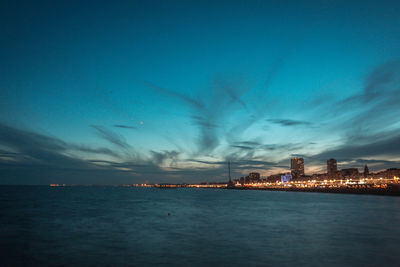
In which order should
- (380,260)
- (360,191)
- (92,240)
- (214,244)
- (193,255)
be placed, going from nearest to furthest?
(380,260) → (193,255) → (214,244) → (92,240) → (360,191)

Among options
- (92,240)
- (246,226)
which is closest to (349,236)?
(246,226)

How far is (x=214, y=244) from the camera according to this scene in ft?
98.4

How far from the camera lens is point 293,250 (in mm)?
26859

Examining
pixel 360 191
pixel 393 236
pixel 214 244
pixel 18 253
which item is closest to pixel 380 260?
pixel 393 236

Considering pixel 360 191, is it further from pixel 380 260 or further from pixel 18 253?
pixel 18 253

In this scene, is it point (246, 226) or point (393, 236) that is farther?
point (246, 226)

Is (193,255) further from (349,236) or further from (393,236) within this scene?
(393,236)

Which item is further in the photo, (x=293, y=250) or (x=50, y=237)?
(x=50, y=237)

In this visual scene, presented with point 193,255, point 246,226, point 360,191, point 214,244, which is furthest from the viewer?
point 360,191

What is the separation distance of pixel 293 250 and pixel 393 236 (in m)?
16.0

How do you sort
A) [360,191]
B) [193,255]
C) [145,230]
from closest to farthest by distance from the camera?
[193,255]
[145,230]
[360,191]

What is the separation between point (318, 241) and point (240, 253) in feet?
35.1

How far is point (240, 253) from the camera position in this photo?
85.4 ft

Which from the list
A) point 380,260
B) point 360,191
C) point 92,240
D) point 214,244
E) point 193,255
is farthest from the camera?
point 360,191
